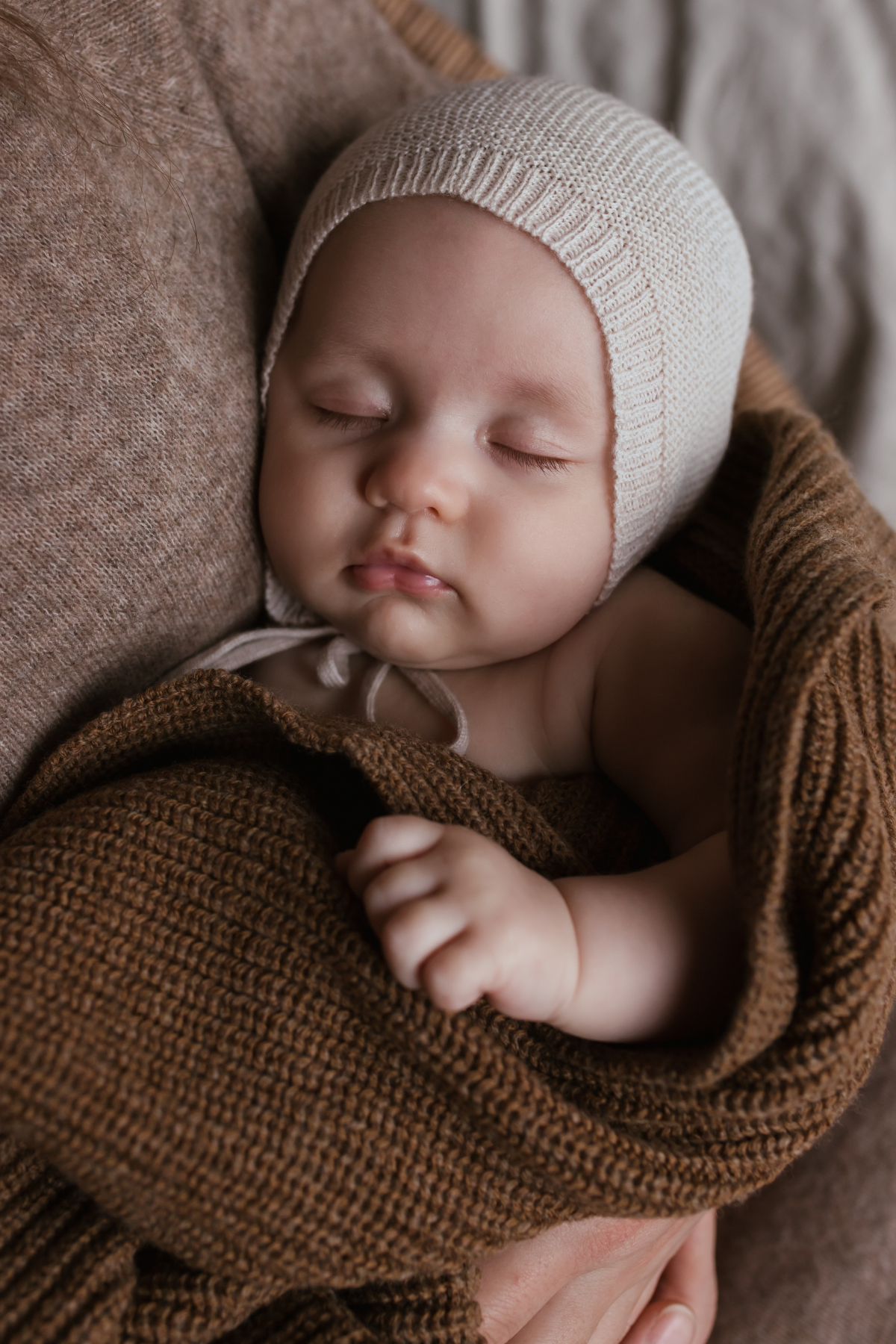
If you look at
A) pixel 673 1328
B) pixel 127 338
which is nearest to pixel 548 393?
pixel 127 338

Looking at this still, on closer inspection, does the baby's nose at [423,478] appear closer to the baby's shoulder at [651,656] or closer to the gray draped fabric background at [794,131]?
the baby's shoulder at [651,656]

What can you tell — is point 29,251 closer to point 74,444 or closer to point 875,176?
point 74,444

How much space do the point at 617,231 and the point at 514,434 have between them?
0.69 ft

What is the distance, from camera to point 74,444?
2.62ft

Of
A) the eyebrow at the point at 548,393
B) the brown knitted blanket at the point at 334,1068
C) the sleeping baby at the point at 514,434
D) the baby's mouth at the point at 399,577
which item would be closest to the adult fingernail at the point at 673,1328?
the brown knitted blanket at the point at 334,1068

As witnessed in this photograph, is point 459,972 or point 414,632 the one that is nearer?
point 459,972

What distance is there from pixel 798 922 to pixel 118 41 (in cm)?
97

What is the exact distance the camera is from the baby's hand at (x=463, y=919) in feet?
1.98

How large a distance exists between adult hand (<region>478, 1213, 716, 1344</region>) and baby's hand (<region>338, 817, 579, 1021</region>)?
0.32 meters

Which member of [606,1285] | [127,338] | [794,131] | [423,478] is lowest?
[606,1285]

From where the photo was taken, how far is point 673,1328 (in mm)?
1057

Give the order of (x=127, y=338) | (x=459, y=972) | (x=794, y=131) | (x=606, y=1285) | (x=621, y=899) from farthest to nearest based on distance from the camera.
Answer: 1. (x=794, y=131)
2. (x=606, y=1285)
3. (x=127, y=338)
4. (x=621, y=899)
5. (x=459, y=972)

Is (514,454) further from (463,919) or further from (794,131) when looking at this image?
(794,131)

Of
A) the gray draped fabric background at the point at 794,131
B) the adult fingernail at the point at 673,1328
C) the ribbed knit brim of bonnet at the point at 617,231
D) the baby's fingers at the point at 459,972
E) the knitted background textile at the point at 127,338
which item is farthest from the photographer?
Answer: the gray draped fabric background at the point at 794,131
